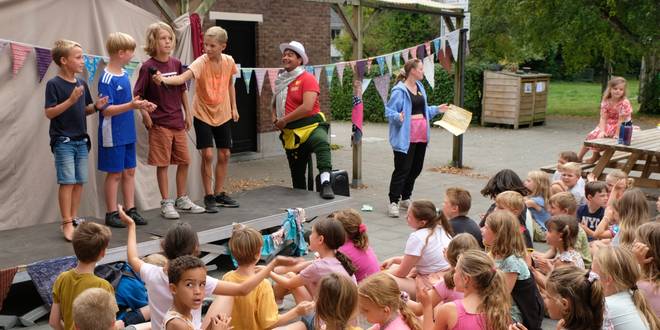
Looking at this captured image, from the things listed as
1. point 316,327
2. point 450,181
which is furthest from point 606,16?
point 316,327

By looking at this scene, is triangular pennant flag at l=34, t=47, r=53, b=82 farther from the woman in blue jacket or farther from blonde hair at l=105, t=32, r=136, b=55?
the woman in blue jacket

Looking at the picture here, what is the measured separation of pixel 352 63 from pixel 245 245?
20.0 ft

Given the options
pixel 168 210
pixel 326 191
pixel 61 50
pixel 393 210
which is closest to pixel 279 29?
pixel 393 210

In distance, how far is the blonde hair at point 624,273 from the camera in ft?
11.8

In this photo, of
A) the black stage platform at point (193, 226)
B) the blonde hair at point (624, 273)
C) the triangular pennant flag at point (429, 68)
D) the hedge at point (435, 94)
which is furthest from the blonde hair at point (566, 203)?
the hedge at point (435, 94)

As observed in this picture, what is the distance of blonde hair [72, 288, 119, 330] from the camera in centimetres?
299

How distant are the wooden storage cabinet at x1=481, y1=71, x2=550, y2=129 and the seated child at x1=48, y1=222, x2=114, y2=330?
1556 cm

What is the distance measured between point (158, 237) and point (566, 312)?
11.3 ft

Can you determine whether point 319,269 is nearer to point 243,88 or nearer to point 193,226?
point 193,226

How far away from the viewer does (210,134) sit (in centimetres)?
662

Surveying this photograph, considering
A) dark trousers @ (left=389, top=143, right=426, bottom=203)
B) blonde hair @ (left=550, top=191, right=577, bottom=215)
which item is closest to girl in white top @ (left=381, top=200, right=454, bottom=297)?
blonde hair @ (left=550, top=191, right=577, bottom=215)

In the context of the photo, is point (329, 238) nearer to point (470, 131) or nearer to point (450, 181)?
point (450, 181)

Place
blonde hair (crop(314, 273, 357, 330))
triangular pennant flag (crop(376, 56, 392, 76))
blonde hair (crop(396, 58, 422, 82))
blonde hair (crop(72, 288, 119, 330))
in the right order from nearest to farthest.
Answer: blonde hair (crop(72, 288, 119, 330)) < blonde hair (crop(314, 273, 357, 330)) < blonde hair (crop(396, 58, 422, 82)) < triangular pennant flag (crop(376, 56, 392, 76))

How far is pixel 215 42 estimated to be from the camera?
636 centimetres
